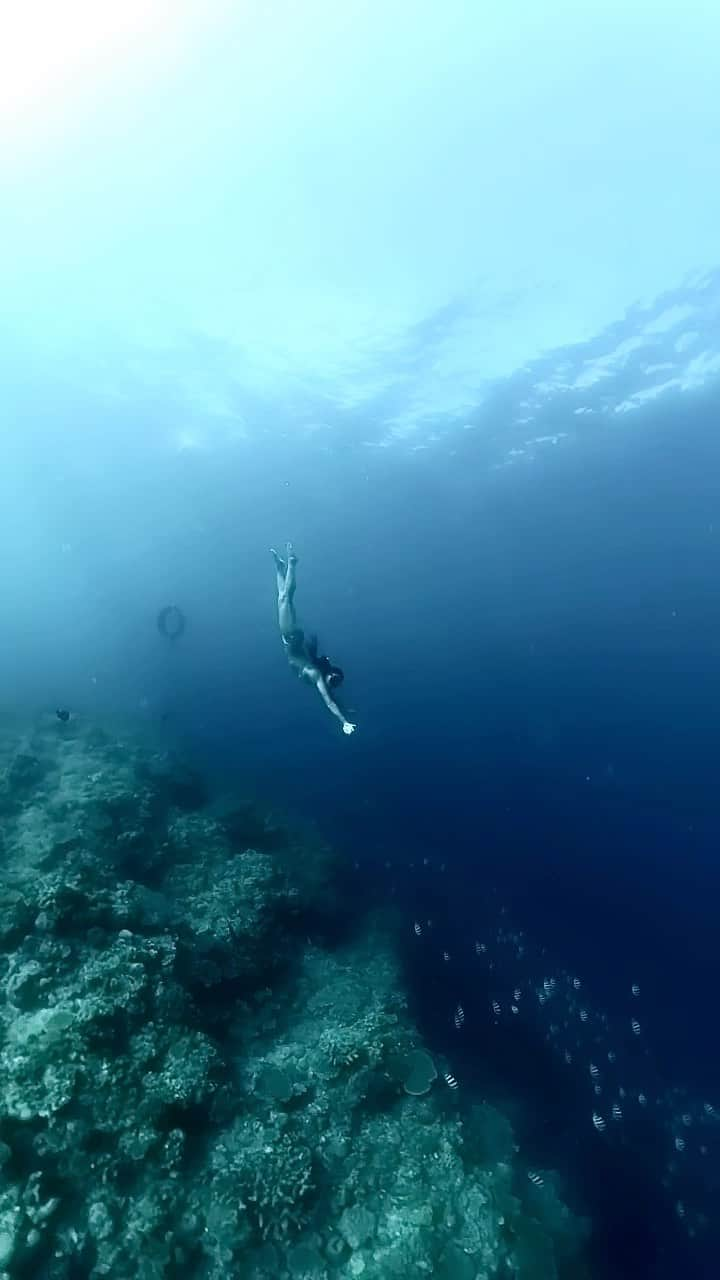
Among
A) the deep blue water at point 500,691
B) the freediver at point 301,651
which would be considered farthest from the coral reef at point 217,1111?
the freediver at point 301,651

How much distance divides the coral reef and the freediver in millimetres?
6231

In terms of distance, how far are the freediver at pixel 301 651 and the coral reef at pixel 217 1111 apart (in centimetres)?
623

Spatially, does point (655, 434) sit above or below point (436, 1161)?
above

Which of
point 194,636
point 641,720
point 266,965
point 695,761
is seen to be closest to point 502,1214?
point 266,965

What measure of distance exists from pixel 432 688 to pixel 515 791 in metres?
18.4

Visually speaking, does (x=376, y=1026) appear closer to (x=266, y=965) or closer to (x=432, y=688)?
(x=266, y=965)

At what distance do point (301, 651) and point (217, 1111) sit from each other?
9.82 metres

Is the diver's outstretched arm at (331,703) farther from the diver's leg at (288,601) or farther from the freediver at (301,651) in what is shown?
the diver's leg at (288,601)

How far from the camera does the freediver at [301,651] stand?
13.8 metres

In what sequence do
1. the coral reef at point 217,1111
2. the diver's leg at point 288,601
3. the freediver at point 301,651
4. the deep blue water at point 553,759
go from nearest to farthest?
the coral reef at point 217,1111 → the freediver at point 301,651 → the deep blue water at point 553,759 → the diver's leg at point 288,601

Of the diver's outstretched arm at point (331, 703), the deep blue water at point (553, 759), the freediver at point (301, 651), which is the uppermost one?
the freediver at point (301, 651)

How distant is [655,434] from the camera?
40094 mm

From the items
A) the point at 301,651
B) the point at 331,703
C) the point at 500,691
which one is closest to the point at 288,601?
the point at 301,651

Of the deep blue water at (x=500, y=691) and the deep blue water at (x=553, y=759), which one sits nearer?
the deep blue water at (x=553, y=759)
